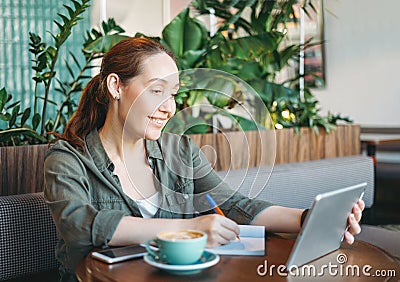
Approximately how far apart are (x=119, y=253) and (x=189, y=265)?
208mm

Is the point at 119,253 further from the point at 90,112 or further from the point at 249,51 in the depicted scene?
the point at 249,51

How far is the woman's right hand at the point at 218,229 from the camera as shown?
1.44 meters

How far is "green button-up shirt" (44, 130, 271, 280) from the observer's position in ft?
5.03

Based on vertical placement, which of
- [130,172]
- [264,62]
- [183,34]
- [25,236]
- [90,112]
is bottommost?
[25,236]

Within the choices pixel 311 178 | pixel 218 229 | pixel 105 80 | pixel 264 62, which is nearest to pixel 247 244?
pixel 218 229

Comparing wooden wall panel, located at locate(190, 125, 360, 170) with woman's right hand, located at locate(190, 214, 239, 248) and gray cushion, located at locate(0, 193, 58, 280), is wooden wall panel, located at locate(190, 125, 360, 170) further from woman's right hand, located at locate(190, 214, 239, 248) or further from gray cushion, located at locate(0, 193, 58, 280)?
woman's right hand, located at locate(190, 214, 239, 248)

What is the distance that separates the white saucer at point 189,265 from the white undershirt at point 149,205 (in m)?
0.42

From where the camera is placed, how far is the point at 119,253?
4.63 ft

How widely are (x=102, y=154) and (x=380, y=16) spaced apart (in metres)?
4.00

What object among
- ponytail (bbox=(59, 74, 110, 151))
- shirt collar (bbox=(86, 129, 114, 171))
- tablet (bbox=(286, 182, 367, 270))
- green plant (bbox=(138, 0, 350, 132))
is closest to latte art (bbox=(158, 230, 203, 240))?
tablet (bbox=(286, 182, 367, 270))

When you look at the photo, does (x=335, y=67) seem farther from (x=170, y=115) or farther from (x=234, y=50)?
(x=170, y=115)

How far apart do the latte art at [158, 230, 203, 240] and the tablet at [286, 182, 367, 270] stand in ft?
0.67

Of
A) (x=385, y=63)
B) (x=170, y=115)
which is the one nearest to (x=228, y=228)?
(x=170, y=115)

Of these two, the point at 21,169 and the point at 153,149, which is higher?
the point at 153,149
